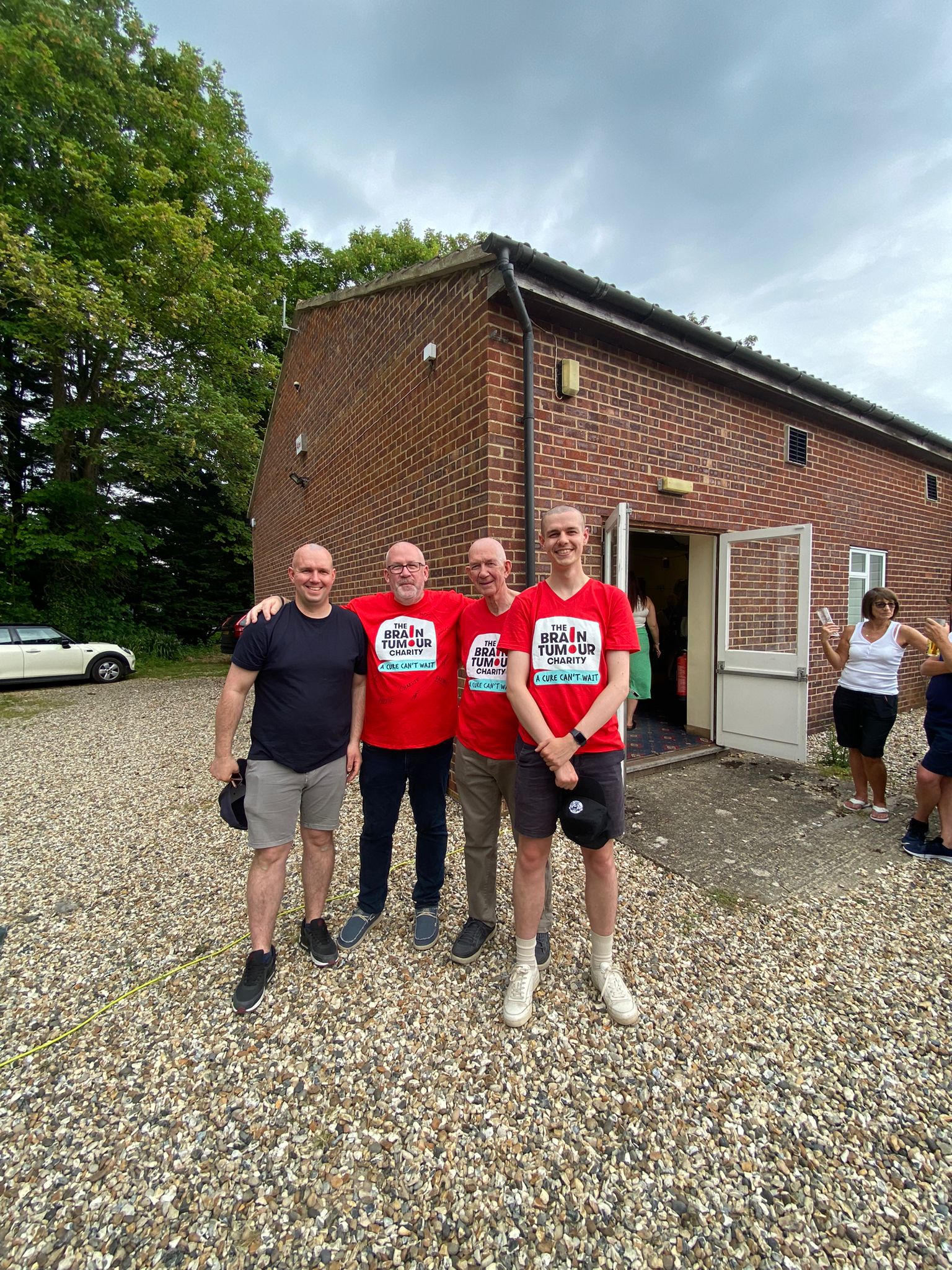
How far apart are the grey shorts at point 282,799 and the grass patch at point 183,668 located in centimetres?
1030

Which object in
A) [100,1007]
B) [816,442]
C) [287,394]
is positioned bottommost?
[100,1007]

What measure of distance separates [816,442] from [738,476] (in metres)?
1.78

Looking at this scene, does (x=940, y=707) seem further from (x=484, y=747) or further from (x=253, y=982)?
(x=253, y=982)

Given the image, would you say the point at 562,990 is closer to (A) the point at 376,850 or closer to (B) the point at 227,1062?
(A) the point at 376,850

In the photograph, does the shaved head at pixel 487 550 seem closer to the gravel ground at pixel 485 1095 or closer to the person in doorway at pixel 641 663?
the person in doorway at pixel 641 663

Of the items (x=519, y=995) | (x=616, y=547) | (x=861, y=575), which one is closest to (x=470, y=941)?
(x=519, y=995)

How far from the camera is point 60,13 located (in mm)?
11594

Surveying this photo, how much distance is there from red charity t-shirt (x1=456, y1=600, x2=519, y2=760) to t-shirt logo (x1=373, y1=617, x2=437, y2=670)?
0.55 feet

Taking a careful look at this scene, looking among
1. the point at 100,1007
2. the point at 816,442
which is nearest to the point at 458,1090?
the point at 100,1007

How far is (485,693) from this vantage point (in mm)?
2400

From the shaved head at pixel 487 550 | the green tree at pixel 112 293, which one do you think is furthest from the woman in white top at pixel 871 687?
the green tree at pixel 112 293

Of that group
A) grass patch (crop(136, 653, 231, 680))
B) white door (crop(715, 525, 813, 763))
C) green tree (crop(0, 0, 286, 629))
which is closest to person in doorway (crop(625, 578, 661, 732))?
white door (crop(715, 525, 813, 763))

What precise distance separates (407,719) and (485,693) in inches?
16.3

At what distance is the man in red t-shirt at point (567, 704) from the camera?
206 cm
